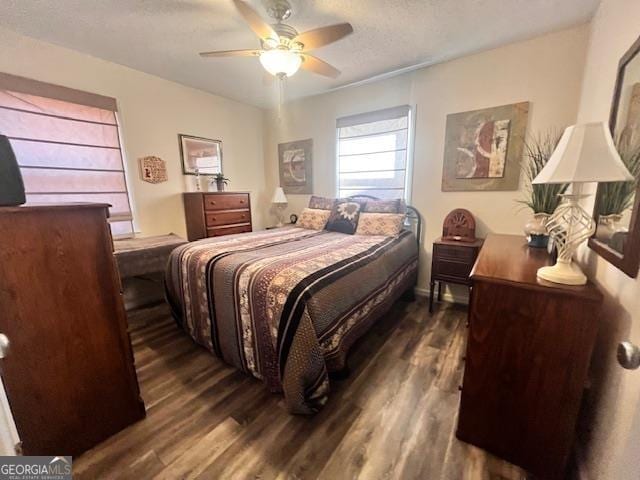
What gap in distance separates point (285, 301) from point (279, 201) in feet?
8.46

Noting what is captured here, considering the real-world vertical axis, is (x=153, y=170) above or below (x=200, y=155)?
below

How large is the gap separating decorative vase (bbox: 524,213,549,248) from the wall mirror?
1.60ft

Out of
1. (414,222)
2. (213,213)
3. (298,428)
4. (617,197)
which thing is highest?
(617,197)

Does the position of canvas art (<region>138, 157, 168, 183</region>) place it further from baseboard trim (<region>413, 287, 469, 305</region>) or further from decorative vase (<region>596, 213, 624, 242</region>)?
decorative vase (<region>596, 213, 624, 242</region>)

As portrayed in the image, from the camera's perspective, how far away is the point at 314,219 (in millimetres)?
3168

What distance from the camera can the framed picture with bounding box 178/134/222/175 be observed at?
10.5ft

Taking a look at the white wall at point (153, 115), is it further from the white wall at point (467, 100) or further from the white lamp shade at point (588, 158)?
the white lamp shade at point (588, 158)

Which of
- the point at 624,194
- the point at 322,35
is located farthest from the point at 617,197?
the point at 322,35

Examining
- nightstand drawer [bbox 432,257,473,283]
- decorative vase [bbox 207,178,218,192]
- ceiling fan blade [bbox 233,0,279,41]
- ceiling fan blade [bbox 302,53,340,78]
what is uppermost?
ceiling fan blade [bbox 233,0,279,41]

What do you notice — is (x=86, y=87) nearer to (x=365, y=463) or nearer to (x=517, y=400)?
(x=365, y=463)

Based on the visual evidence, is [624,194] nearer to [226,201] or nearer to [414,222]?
[414,222]

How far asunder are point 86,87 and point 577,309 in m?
3.86

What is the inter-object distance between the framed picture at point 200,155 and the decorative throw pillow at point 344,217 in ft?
5.94

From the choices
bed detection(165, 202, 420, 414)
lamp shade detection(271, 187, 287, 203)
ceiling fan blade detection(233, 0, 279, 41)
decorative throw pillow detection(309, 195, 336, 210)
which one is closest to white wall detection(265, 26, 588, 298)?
decorative throw pillow detection(309, 195, 336, 210)
